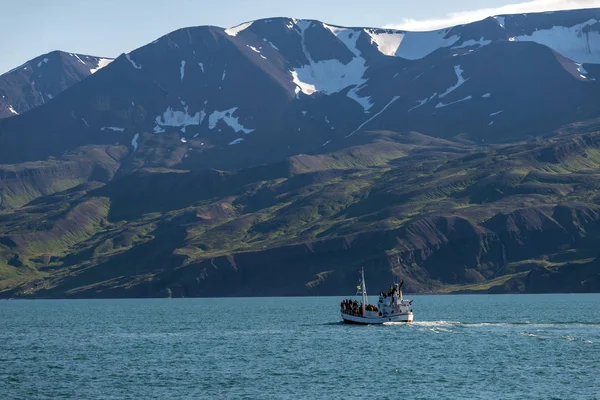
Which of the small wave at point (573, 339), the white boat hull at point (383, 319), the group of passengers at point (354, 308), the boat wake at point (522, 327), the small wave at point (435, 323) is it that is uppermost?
the group of passengers at point (354, 308)

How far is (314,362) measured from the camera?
11919 centimetres

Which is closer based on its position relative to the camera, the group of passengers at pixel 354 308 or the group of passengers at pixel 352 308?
the group of passengers at pixel 354 308

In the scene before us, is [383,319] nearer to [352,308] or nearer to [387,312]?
[387,312]

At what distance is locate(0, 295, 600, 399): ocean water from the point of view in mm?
97250

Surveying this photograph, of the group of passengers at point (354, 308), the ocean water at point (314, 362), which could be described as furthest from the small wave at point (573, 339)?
the group of passengers at point (354, 308)

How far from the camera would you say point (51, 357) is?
13050cm

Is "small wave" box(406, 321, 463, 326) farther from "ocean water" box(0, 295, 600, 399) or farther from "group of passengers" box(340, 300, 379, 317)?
"group of passengers" box(340, 300, 379, 317)

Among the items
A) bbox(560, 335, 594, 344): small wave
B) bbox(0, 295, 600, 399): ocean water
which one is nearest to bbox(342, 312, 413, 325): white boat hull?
bbox(0, 295, 600, 399): ocean water

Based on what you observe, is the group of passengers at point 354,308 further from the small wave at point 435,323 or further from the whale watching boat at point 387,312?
the small wave at point 435,323

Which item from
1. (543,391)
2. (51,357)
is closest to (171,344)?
(51,357)

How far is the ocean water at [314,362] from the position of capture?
97250 millimetres

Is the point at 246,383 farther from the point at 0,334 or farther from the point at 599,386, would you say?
the point at 0,334

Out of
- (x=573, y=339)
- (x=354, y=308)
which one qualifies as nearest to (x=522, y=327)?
(x=573, y=339)

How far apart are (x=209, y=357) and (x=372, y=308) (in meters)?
52.1
